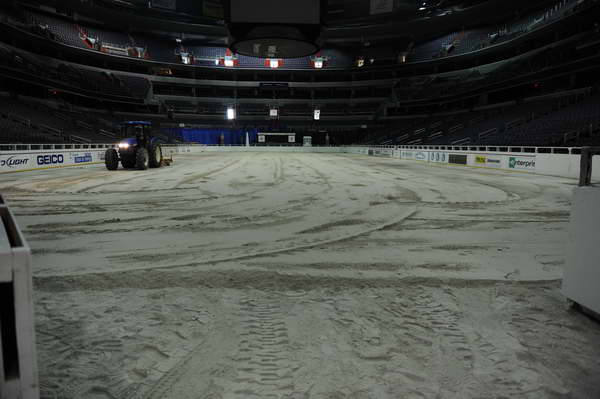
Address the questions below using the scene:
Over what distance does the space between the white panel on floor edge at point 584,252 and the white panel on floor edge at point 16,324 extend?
3872 mm

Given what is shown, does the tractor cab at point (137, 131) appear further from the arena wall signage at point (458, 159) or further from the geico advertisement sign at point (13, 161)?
the arena wall signage at point (458, 159)

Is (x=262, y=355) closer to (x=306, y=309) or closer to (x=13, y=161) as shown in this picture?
(x=306, y=309)

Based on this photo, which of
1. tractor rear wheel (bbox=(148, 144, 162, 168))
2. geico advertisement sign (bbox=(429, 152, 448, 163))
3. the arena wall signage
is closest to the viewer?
tractor rear wheel (bbox=(148, 144, 162, 168))

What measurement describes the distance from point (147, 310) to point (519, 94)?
165 ft

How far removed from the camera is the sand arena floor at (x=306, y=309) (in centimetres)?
233

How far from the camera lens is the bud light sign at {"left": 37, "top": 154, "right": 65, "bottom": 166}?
19891mm

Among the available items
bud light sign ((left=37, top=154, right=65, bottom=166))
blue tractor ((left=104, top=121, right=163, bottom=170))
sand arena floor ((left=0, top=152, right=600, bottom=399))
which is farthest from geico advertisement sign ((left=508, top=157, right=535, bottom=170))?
bud light sign ((left=37, top=154, right=65, bottom=166))

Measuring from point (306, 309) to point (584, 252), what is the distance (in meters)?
2.46

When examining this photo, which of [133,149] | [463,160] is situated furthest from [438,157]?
[133,149]

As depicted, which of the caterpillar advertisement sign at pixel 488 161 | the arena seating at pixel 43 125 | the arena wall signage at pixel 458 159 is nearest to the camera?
the caterpillar advertisement sign at pixel 488 161

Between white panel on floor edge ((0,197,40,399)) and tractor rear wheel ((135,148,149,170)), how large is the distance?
53.9 feet

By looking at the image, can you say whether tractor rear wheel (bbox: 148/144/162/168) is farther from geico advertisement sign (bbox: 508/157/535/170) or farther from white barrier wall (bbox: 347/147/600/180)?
geico advertisement sign (bbox: 508/157/535/170)

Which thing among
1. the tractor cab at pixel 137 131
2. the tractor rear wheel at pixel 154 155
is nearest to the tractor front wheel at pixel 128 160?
the tractor cab at pixel 137 131

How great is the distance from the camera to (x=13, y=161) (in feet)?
58.9
